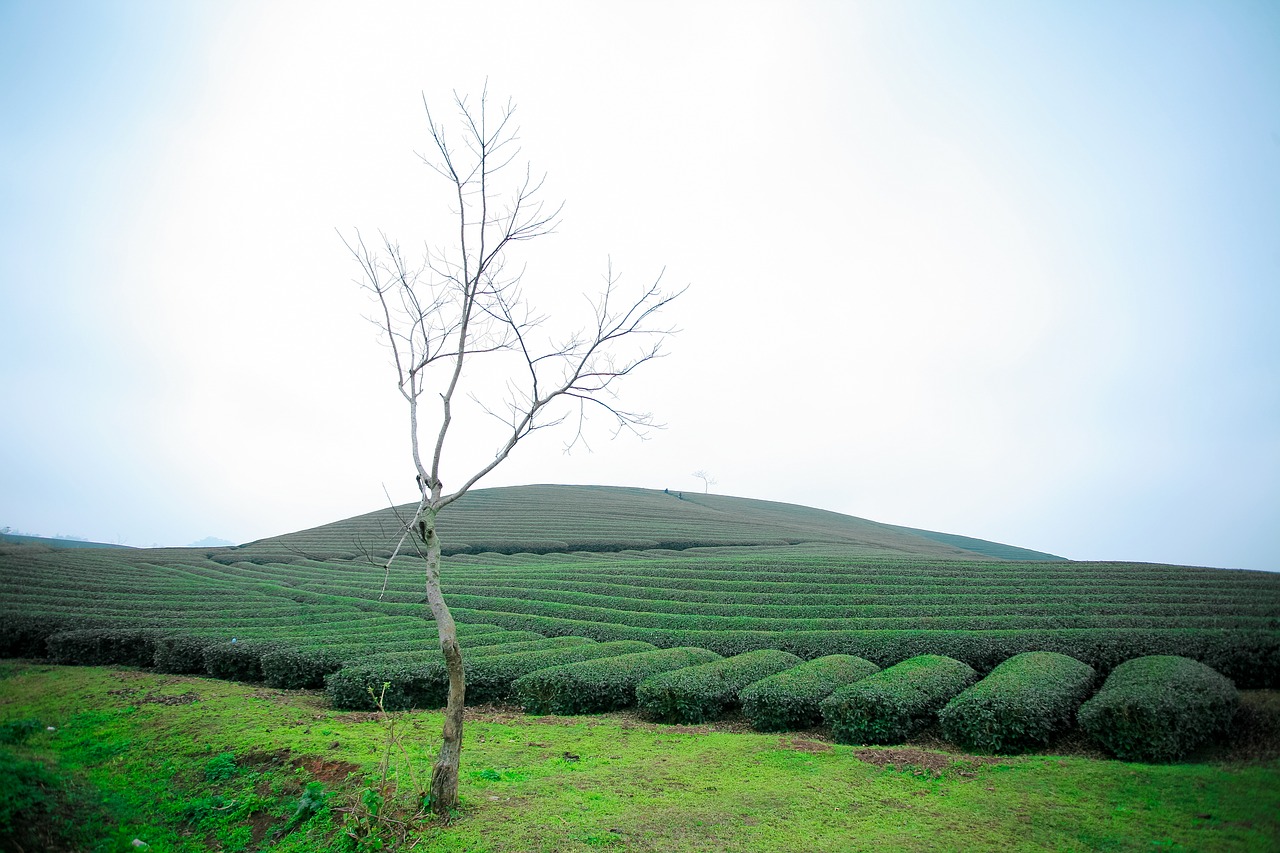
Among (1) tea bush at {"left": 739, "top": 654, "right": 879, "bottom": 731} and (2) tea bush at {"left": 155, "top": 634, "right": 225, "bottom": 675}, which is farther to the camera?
(2) tea bush at {"left": 155, "top": 634, "right": 225, "bottom": 675}

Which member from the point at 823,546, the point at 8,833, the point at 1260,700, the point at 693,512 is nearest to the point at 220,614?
the point at 8,833

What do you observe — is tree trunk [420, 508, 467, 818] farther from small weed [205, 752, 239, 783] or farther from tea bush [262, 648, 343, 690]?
tea bush [262, 648, 343, 690]

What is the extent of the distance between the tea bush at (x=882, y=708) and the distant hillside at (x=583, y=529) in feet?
63.1

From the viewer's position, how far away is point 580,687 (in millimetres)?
10484

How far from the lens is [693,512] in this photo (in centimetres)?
4512

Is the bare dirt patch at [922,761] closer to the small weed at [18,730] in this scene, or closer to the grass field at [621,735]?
the grass field at [621,735]

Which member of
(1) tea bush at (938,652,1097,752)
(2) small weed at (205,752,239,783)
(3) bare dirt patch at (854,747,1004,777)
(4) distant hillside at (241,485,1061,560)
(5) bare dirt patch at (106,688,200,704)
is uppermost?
(4) distant hillside at (241,485,1061,560)

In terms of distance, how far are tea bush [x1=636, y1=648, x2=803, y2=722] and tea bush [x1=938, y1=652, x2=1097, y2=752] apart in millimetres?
3086

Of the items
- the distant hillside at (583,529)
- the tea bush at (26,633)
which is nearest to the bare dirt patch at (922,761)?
the tea bush at (26,633)

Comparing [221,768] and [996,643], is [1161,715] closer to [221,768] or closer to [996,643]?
[996,643]

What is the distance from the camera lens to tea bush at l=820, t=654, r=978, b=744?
8617 millimetres

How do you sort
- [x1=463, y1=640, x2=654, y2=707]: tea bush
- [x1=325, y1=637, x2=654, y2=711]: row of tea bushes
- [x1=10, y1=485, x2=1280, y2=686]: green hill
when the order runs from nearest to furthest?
[x1=325, y1=637, x2=654, y2=711]: row of tea bushes < [x1=463, y1=640, x2=654, y2=707]: tea bush < [x1=10, y1=485, x2=1280, y2=686]: green hill

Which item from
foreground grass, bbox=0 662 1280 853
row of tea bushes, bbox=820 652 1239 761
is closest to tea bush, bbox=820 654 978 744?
row of tea bushes, bbox=820 652 1239 761

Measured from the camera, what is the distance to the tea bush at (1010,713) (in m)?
7.94
